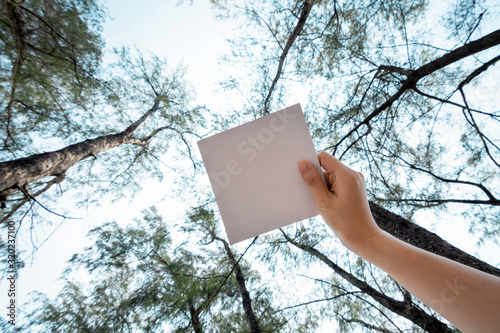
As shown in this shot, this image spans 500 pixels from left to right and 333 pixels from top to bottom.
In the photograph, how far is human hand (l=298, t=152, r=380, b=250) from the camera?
0.70 meters

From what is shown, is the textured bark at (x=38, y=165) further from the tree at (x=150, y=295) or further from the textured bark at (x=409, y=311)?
the textured bark at (x=409, y=311)

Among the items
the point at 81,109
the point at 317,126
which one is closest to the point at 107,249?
the point at 81,109

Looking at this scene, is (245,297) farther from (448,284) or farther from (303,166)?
(448,284)

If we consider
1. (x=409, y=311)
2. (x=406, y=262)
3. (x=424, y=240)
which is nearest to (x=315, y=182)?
(x=406, y=262)

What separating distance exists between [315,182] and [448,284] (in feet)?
1.47

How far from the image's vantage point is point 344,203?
28.9 inches

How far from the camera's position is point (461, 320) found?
0.44 meters

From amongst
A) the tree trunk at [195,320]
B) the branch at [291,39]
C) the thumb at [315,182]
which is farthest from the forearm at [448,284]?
the branch at [291,39]

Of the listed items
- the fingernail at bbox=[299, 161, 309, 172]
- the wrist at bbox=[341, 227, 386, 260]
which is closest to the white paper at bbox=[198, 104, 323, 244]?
the fingernail at bbox=[299, 161, 309, 172]

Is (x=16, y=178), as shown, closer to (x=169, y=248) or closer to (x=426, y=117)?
(x=169, y=248)

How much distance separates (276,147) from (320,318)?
2150mm

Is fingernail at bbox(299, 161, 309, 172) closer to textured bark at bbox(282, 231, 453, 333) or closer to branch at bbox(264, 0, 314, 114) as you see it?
textured bark at bbox(282, 231, 453, 333)

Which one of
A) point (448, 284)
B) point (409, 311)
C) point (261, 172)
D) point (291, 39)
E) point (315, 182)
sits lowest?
point (409, 311)

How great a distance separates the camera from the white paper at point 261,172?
0.89 m
